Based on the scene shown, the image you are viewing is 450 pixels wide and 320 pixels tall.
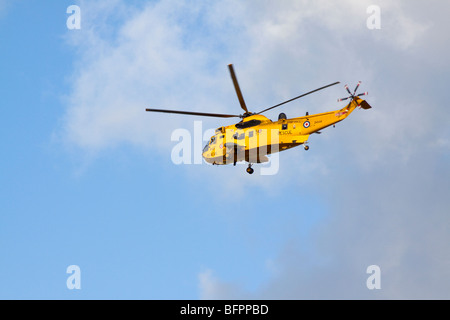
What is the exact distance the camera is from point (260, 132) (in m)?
82.1

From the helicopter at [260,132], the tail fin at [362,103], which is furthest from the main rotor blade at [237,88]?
the tail fin at [362,103]

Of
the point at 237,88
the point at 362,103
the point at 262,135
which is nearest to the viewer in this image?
the point at 237,88

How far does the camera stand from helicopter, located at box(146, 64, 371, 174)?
259 feet

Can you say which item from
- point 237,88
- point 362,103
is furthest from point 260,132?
point 362,103

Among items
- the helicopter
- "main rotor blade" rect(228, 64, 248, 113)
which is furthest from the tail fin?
"main rotor blade" rect(228, 64, 248, 113)

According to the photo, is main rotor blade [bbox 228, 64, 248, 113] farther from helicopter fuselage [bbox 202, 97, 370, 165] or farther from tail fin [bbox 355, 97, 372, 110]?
tail fin [bbox 355, 97, 372, 110]

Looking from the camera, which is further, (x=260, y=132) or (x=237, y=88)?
(x=260, y=132)

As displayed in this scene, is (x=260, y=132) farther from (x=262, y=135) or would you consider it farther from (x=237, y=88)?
(x=237, y=88)

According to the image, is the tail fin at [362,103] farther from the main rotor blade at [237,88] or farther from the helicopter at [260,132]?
the main rotor blade at [237,88]

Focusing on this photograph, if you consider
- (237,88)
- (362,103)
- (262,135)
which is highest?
(237,88)

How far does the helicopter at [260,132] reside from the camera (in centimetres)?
7900
